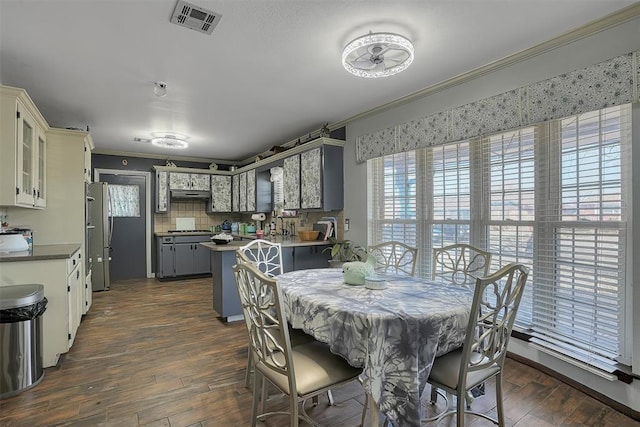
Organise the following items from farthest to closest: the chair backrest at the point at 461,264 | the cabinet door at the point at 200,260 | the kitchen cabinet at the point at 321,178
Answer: the cabinet door at the point at 200,260 → the kitchen cabinet at the point at 321,178 → the chair backrest at the point at 461,264

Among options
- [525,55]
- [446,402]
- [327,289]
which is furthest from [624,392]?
[525,55]

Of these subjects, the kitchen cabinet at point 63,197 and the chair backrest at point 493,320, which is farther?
the kitchen cabinet at point 63,197

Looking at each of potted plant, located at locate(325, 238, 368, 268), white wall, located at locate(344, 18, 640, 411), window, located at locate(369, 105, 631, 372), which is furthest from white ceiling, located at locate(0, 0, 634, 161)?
potted plant, located at locate(325, 238, 368, 268)

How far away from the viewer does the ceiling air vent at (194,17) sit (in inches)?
75.2

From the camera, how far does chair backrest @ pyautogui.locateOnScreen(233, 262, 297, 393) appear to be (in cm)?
144

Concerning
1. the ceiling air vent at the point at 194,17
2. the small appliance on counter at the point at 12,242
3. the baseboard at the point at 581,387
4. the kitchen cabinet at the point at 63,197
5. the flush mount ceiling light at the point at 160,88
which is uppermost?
the ceiling air vent at the point at 194,17

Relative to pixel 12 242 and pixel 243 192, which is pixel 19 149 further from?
pixel 243 192

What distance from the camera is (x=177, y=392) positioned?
223 centimetres

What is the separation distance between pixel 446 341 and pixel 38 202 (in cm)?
360

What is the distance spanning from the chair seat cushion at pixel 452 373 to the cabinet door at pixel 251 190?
15.4 feet

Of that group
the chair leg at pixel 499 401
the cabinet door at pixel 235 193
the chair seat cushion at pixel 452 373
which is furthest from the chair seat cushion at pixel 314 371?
the cabinet door at pixel 235 193

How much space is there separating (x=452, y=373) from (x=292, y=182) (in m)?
3.57

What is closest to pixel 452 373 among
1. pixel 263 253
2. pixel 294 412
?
pixel 294 412

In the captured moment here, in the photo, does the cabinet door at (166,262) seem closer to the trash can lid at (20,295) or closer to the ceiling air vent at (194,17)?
the trash can lid at (20,295)
